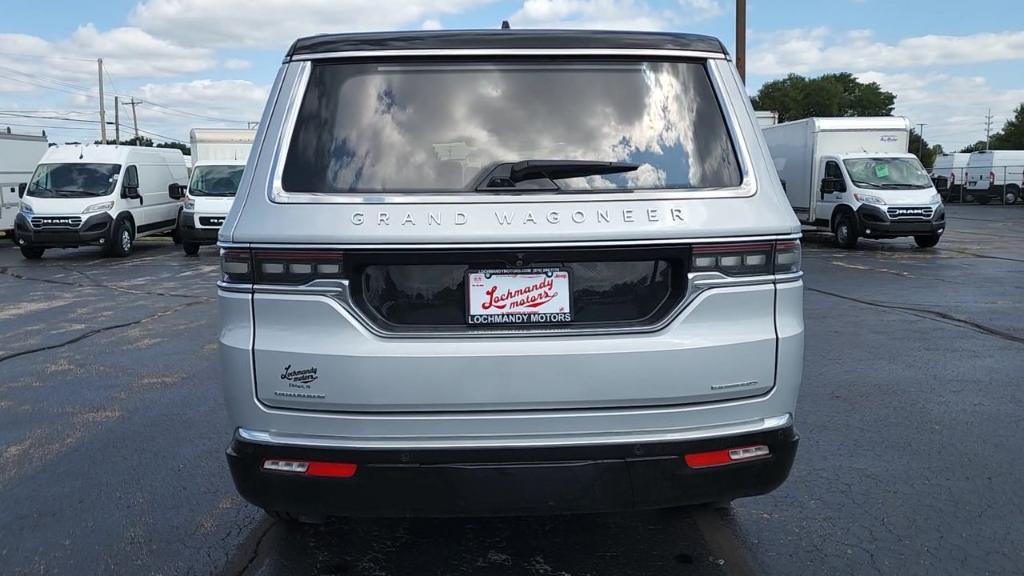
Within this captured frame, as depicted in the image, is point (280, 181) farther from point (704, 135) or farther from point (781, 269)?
point (781, 269)

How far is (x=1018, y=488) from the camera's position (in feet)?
12.9

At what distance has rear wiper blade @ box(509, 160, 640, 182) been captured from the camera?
2654 mm

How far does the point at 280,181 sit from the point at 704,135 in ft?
4.59

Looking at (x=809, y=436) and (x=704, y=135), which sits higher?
(x=704, y=135)

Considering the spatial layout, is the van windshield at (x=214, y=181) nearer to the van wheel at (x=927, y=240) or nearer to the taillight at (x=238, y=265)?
the van wheel at (x=927, y=240)

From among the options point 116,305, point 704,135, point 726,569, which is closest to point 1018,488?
point 726,569

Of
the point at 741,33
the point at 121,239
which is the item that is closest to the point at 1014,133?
the point at 741,33

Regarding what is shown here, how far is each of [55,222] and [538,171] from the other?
1701cm

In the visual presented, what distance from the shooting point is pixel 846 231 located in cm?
1811

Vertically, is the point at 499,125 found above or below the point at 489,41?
below

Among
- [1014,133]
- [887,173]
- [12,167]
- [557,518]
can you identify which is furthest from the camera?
[1014,133]

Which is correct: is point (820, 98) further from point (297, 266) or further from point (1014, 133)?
point (297, 266)

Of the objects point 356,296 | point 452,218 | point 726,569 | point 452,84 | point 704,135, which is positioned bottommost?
point 726,569

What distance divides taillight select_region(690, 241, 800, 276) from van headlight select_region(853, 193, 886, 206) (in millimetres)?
16114
